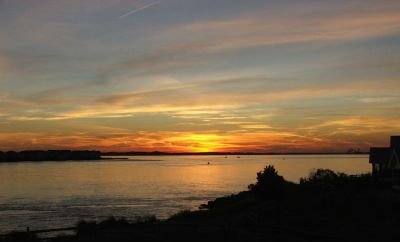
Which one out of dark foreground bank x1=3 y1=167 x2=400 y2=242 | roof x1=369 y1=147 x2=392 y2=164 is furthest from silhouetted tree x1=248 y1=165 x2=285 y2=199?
roof x1=369 y1=147 x2=392 y2=164

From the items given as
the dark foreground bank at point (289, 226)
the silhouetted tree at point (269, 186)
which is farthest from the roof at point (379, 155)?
the dark foreground bank at point (289, 226)

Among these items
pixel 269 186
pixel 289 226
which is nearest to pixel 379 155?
pixel 269 186

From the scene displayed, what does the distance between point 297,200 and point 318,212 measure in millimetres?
6333

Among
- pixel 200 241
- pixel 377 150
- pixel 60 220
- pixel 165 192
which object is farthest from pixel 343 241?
pixel 165 192

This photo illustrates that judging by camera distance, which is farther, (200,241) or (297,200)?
(297,200)

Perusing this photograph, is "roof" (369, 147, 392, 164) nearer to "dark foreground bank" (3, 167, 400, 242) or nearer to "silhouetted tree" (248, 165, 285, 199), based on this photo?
"silhouetted tree" (248, 165, 285, 199)

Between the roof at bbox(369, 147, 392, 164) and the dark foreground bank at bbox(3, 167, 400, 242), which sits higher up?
the roof at bbox(369, 147, 392, 164)

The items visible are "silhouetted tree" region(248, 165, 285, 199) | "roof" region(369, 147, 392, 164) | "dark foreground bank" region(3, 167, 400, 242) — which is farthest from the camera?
"roof" region(369, 147, 392, 164)

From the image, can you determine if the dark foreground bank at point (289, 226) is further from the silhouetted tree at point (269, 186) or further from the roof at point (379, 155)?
the roof at point (379, 155)

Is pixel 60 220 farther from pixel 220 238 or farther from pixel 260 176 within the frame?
pixel 220 238

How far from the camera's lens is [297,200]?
37.7m

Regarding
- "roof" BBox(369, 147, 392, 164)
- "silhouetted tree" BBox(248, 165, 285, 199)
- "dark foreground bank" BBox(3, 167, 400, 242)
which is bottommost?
"dark foreground bank" BBox(3, 167, 400, 242)

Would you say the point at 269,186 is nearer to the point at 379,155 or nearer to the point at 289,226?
the point at 379,155

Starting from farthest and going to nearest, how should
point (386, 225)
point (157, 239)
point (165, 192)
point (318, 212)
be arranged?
point (165, 192)
point (318, 212)
point (386, 225)
point (157, 239)
